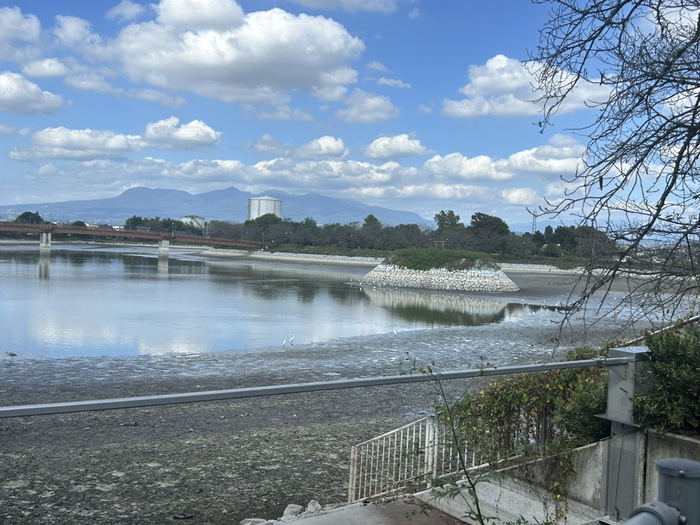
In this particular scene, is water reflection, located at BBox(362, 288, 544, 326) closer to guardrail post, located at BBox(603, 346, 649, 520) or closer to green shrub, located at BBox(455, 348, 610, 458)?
green shrub, located at BBox(455, 348, 610, 458)

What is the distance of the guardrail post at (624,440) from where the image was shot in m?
4.12

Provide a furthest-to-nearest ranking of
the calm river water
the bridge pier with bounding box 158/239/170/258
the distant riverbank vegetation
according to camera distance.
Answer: the bridge pier with bounding box 158/239/170/258, the distant riverbank vegetation, the calm river water

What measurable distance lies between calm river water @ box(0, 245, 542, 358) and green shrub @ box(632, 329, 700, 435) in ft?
54.4

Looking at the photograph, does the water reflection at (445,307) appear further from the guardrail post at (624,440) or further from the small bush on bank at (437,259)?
the guardrail post at (624,440)

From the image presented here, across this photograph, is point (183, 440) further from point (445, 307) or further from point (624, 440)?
point (445, 307)

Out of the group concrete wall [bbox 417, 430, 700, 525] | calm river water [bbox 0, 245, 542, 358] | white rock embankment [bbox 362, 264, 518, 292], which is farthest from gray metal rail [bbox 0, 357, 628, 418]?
white rock embankment [bbox 362, 264, 518, 292]

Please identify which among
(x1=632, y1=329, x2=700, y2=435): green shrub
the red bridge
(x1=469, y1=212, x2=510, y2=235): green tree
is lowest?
(x1=632, y1=329, x2=700, y2=435): green shrub

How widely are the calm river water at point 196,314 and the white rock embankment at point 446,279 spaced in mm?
7306

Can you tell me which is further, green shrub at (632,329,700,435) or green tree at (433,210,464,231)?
green tree at (433,210,464,231)

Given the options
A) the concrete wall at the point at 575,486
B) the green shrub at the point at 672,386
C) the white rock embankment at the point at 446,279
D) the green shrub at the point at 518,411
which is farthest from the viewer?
the white rock embankment at the point at 446,279

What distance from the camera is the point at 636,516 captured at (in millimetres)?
1833

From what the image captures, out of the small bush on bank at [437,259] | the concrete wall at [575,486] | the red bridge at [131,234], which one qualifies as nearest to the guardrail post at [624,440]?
the concrete wall at [575,486]

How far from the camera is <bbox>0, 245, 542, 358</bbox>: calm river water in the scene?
21094mm

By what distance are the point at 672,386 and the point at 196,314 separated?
27.3 meters
